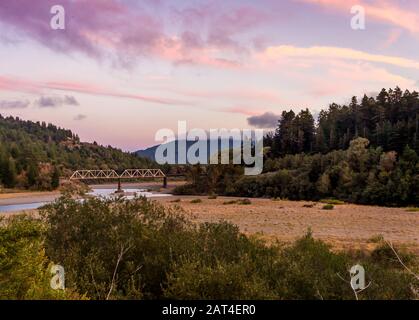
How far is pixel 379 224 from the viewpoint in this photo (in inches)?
1710

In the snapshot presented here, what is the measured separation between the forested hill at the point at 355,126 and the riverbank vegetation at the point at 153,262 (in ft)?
229

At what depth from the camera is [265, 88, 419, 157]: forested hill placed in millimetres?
81744

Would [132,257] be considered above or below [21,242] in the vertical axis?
below

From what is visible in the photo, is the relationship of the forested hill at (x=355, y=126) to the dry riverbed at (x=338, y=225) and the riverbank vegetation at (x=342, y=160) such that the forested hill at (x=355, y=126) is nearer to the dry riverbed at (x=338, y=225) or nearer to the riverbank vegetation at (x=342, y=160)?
the riverbank vegetation at (x=342, y=160)

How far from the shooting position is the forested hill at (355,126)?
81.7m

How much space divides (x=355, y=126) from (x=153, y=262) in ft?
297

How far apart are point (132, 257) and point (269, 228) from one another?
2615 cm

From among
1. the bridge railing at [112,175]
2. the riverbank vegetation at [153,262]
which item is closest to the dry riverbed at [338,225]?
the riverbank vegetation at [153,262]

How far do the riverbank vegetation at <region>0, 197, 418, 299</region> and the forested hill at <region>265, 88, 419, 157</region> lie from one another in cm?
6993

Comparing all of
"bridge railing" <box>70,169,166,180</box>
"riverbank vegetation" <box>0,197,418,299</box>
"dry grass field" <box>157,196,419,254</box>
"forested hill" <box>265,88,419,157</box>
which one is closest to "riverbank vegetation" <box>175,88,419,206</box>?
"forested hill" <box>265,88,419,157</box>

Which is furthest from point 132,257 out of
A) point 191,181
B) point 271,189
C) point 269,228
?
point 191,181
